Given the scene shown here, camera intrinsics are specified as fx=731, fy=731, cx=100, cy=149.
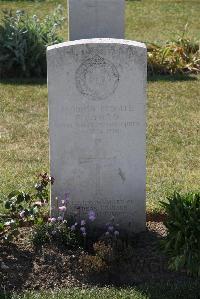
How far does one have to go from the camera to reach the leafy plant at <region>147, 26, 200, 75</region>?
11938 mm

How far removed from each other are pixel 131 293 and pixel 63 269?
588mm

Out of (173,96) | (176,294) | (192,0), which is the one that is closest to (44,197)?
(176,294)

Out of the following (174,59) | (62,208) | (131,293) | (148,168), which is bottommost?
(131,293)

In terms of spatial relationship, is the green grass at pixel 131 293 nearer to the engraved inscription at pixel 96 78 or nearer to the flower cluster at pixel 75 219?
the flower cluster at pixel 75 219

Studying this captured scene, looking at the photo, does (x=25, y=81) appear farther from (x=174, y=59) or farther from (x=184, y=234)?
(x=184, y=234)

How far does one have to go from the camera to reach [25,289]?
533 centimetres

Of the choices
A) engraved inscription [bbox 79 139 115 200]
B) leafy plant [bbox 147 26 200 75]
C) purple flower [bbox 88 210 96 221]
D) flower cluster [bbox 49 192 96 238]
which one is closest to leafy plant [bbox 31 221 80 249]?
flower cluster [bbox 49 192 96 238]

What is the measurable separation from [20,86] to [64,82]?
563 cm

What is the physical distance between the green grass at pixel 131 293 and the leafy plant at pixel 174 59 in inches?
274

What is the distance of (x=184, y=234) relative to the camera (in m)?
5.27

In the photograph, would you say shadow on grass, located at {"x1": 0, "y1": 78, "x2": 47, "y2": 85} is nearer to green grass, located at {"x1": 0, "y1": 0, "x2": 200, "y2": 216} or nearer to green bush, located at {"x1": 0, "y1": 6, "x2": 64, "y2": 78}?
green grass, located at {"x1": 0, "y1": 0, "x2": 200, "y2": 216}

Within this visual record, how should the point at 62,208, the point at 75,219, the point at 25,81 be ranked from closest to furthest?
the point at 62,208, the point at 75,219, the point at 25,81

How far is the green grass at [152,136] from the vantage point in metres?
7.50

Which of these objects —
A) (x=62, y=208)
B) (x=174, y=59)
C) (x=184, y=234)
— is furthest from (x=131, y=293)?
(x=174, y=59)
